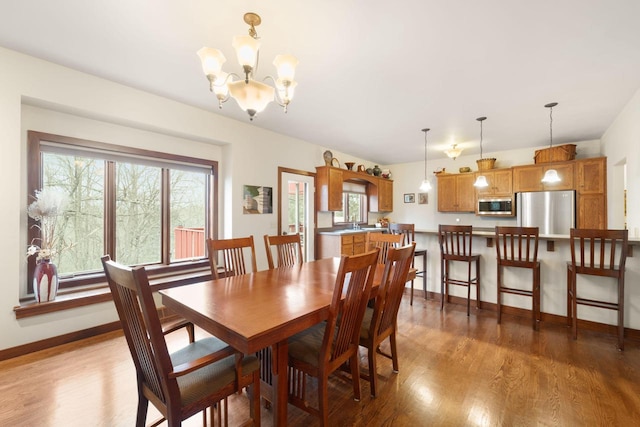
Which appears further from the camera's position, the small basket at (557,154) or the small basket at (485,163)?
the small basket at (485,163)

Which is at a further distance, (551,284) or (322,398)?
(551,284)

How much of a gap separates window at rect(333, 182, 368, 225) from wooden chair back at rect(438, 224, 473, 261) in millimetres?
2484

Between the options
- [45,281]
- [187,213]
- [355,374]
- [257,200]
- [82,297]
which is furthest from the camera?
[257,200]

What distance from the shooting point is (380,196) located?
6.65 metres

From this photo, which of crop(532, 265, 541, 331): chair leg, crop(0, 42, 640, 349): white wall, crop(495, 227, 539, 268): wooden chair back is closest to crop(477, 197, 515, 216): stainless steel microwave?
crop(0, 42, 640, 349): white wall

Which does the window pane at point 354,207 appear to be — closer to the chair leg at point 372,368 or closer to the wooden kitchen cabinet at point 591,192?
the wooden kitchen cabinet at point 591,192

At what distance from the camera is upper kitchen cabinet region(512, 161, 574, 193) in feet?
15.3

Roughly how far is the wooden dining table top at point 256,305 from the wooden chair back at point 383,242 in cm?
61

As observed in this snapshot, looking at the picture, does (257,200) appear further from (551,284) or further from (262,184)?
(551,284)

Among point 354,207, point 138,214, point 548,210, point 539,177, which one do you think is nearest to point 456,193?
point 539,177

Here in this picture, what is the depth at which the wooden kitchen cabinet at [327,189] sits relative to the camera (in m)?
5.03

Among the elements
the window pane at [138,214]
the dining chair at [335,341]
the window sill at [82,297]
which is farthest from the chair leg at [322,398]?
the window pane at [138,214]

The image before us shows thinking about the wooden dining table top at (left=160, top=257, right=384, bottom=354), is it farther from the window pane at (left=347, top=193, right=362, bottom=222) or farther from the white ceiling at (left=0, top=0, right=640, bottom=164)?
the window pane at (left=347, top=193, right=362, bottom=222)

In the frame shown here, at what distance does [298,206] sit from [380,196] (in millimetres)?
2559
